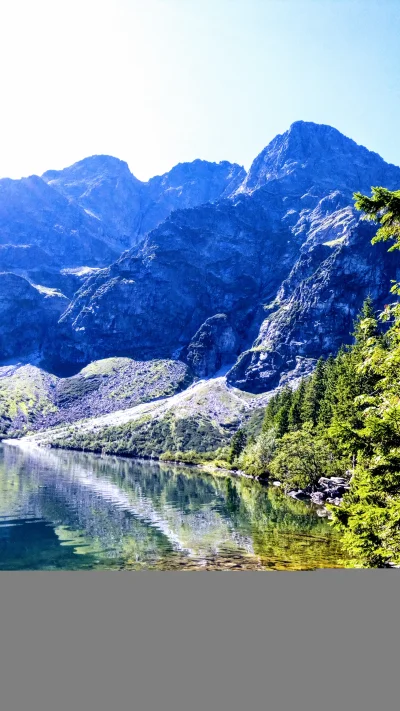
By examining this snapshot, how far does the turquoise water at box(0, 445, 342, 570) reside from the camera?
29953 millimetres

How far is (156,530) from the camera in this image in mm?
42812

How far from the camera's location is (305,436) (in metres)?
79.8

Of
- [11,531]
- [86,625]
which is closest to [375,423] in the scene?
[86,625]

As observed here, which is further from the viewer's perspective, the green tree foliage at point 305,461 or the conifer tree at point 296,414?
the conifer tree at point 296,414

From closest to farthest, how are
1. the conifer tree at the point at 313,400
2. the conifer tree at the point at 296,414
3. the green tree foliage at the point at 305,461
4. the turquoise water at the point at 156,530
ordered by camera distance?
the turquoise water at the point at 156,530 → the green tree foliage at the point at 305,461 → the conifer tree at the point at 313,400 → the conifer tree at the point at 296,414

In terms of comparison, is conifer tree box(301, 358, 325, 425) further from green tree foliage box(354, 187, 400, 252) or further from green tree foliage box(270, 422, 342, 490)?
green tree foliage box(354, 187, 400, 252)

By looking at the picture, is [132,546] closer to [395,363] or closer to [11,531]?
[11,531]

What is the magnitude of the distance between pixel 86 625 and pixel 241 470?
4734 inches

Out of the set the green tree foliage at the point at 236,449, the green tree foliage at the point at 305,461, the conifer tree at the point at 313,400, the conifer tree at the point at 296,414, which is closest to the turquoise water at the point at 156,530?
the green tree foliage at the point at 305,461

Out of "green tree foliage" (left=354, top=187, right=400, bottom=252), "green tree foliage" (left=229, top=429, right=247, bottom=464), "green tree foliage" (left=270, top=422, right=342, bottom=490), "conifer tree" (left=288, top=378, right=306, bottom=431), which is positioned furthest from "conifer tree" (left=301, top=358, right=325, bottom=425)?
"green tree foliage" (left=354, top=187, right=400, bottom=252)

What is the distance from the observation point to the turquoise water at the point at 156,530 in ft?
98.3

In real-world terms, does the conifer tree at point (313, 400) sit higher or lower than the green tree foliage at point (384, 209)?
lower

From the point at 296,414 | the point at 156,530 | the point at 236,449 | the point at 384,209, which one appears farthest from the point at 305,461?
the point at 236,449

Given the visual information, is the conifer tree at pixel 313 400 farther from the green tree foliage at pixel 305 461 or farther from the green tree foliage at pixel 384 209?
the green tree foliage at pixel 384 209
